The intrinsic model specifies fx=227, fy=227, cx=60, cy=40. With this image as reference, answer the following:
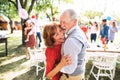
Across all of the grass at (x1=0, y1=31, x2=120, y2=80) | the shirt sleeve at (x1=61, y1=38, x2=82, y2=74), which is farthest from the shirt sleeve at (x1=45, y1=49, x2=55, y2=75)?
the grass at (x1=0, y1=31, x2=120, y2=80)

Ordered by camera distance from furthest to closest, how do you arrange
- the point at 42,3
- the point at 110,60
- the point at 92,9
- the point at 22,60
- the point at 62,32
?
1. the point at 92,9
2. the point at 42,3
3. the point at 22,60
4. the point at 110,60
5. the point at 62,32

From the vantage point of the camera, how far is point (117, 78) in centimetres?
660

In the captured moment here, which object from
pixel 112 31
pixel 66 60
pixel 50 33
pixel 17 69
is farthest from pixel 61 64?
pixel 112 31

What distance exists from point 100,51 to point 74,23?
167 inches

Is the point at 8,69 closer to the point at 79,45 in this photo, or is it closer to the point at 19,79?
the point at 19,79

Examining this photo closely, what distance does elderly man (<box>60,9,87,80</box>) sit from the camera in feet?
7.45

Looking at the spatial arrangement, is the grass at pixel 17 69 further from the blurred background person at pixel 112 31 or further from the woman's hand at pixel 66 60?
the woman's hand at pixel 66 60

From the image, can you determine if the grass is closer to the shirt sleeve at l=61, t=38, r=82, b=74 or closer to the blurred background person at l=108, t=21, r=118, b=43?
the blurred background person at l=108, t=21, r=118, b=43

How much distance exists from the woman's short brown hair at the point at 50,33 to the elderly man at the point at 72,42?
11cm

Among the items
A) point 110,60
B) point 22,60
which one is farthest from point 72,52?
point 22,60

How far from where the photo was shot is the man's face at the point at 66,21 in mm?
2316

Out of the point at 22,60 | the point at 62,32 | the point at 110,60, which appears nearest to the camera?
the point at 62,32

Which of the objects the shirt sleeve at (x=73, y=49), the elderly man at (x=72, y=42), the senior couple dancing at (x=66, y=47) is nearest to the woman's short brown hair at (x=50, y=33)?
the senior couple dancing at (x=66, y=47)

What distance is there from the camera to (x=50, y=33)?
8.13ft
